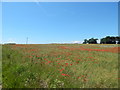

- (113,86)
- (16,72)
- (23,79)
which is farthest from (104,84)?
(16,72)

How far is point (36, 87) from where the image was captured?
2.93 meters

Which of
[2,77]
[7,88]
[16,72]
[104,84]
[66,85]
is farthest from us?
[16,72]

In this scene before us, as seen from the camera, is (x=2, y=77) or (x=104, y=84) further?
(x=2, y=77)

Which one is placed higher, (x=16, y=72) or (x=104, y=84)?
(x=16, y=72)

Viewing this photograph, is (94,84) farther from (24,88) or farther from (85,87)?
(24,88)

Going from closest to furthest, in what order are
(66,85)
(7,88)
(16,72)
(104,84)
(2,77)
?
(7,88) < (66,85) < (104,84) < (2,77) < (16,72)

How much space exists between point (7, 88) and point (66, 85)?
192cm

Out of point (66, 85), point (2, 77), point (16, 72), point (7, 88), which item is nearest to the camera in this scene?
point (7, 88)

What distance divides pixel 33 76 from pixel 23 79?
1.36 ft

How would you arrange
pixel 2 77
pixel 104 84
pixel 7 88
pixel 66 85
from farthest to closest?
pixel 2 77 → pixel 104 84 → pixel 66 85 → pixel 7 88

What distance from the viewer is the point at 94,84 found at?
10.7ft

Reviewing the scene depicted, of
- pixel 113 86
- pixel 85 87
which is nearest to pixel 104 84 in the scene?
pixel 113 86

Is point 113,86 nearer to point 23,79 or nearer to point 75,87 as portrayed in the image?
point 75,87

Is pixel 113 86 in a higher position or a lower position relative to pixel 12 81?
lower
